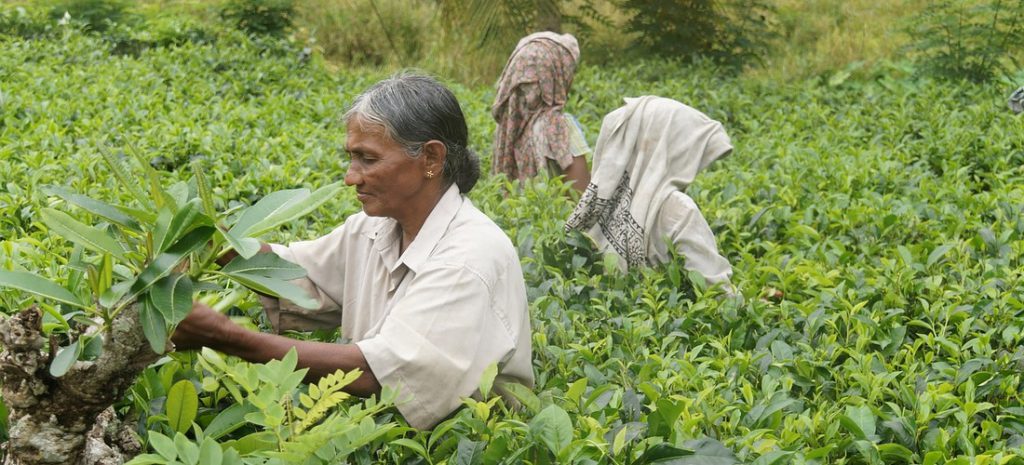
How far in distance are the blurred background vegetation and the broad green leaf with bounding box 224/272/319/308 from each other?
7.32m

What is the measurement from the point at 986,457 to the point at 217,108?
482cm

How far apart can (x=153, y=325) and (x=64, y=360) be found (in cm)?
15

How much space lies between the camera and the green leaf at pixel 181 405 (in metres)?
2.04

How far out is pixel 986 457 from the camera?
2.41 meters

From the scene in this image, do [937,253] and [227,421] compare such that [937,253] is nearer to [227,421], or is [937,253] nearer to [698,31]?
[227,421]

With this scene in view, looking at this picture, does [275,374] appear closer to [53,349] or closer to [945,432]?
[53,349]

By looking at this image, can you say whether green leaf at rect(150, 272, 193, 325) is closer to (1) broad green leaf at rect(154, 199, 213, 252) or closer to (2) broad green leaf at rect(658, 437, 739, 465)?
(1) broad green leaf at rect(154, 199, 213, 252)

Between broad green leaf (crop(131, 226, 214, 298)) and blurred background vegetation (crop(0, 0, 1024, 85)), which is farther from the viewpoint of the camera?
blurred background vegetation (crop(0, 0, 1024, 85))

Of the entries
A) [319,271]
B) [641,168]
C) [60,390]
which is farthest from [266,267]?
[641,168]

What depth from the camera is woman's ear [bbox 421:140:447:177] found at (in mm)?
2557

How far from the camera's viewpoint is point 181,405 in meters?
2.06

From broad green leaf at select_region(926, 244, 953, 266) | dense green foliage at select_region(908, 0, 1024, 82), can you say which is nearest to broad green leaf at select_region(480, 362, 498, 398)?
broad green leaf at select_region(926, 244, 953, 266)

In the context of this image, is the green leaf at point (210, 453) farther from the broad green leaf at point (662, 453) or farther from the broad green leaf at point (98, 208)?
the broad green leaf at point (662, 453)

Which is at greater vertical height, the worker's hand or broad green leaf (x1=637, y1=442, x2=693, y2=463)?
the worker's hand
